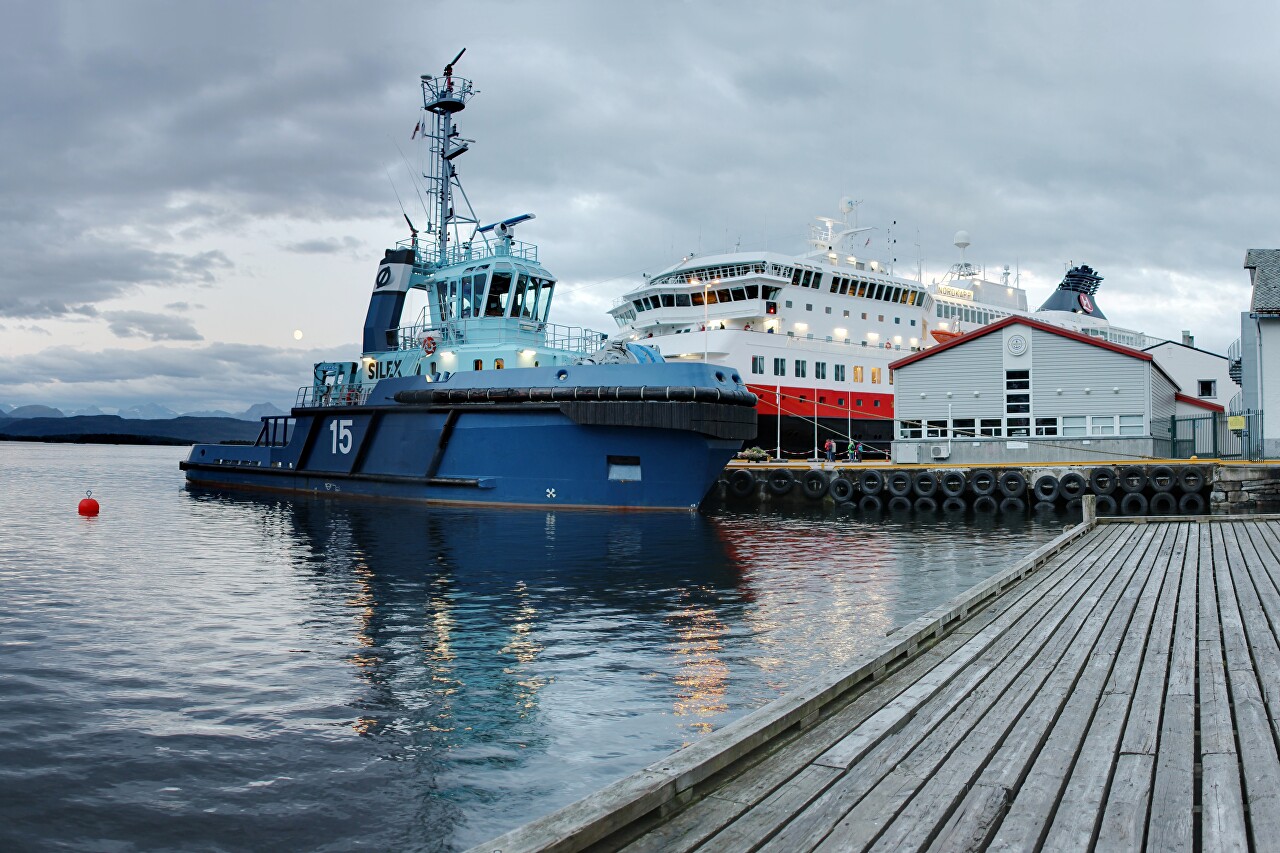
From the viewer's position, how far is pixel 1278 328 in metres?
24.3

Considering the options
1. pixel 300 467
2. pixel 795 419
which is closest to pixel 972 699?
pixel 300 467

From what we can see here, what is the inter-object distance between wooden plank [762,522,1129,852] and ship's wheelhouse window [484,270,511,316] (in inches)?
791

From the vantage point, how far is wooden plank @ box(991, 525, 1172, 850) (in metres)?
3.30

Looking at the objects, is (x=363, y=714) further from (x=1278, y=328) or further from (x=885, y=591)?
(x=1278, y=328)

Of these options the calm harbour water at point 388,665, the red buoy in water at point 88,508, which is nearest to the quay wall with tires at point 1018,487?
the calm harbour water at point 388,665

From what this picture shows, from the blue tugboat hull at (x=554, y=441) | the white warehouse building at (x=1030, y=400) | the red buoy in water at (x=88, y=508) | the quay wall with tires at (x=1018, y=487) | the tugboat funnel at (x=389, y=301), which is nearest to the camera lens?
the blue tugboat hull at (x=554, y=441)

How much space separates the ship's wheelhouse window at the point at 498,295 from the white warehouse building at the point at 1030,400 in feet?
43.8

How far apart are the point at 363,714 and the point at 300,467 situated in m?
25.4

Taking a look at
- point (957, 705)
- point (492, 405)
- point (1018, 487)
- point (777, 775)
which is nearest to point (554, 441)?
point (492, 405)

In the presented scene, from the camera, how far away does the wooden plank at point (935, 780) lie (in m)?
3.30

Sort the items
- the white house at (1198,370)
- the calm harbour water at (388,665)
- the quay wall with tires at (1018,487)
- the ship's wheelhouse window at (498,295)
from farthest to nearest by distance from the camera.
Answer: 1. the white house at (1198,370)
2. the ship's wheelhouse window at (498,295)
3. the quay wall with tires at (1018,487)
4. the calm harbour water at (388,665)

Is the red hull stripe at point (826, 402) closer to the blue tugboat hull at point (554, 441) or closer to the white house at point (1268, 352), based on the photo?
the blue tugboat hull at point (554, 441)

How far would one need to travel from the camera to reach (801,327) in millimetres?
39656

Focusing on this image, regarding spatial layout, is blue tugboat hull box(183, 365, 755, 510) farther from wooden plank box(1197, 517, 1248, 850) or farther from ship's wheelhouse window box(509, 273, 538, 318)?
wooden plank box(1197, 517, 1248, 850)
